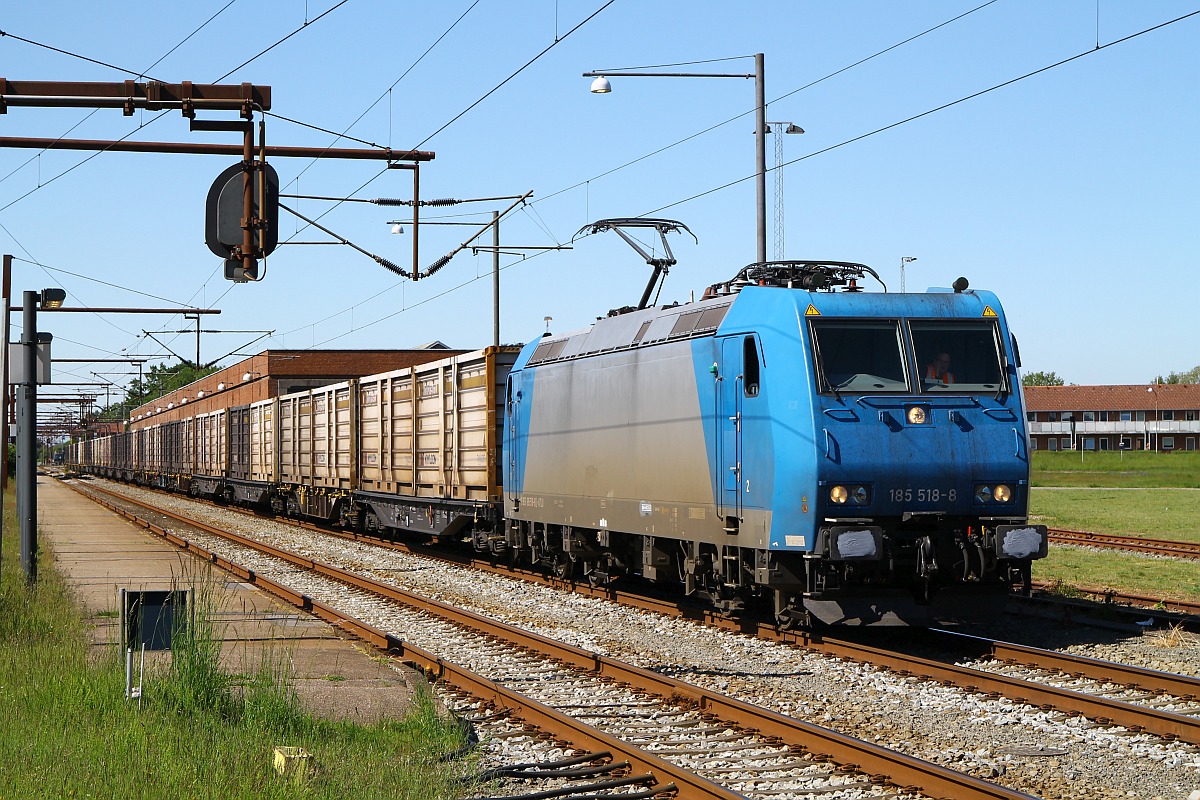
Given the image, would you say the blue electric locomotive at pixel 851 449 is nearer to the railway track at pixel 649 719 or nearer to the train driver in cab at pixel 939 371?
the train driver in cab at pixel 939 371

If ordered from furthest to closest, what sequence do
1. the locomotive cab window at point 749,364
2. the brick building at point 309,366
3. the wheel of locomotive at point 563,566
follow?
the brick building at point 309,366, the wheel of locomotive at point 563,566, the locomotive cab window at point 749,364

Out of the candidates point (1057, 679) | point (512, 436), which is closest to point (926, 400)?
point (1057, 679)

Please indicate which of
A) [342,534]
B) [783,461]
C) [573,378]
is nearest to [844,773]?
[783,461]

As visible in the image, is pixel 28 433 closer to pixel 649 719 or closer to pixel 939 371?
pixel 649 719

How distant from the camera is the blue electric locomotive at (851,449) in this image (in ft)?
39.6

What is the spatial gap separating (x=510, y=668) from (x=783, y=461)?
124 inches

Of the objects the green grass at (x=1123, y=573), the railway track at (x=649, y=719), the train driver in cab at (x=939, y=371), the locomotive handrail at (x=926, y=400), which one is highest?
the train driver in cab at (x=939, y=371)

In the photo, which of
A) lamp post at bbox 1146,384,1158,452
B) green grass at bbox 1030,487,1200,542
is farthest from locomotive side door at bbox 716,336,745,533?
lamp post at bbox 1146,384,1158,452

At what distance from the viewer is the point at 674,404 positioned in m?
14.5

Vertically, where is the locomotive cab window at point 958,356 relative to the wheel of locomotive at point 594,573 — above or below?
above

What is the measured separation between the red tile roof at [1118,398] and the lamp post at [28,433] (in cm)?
10572

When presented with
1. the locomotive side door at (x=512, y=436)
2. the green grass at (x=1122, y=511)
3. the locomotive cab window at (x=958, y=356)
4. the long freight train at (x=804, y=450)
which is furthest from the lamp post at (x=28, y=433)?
the green grass at (x=1122, y=511)

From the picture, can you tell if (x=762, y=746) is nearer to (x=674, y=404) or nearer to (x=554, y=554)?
(x=674, y=404)

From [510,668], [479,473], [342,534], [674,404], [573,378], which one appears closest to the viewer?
[510,668]
